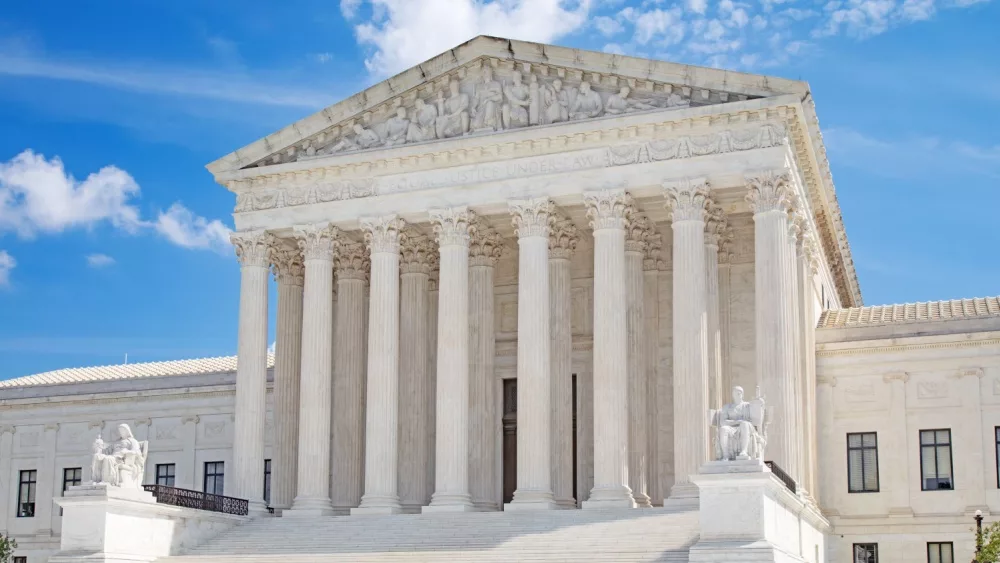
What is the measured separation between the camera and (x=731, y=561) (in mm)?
31453

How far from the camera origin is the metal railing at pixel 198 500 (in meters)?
40.7

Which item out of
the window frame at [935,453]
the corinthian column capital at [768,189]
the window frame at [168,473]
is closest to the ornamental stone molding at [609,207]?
the corinthian column capital at [768,189]

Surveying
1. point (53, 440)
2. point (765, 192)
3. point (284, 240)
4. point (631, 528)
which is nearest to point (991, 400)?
point (765, 192)

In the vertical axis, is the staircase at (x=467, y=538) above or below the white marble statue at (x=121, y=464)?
below

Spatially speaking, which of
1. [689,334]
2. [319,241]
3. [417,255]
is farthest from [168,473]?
[689,334]

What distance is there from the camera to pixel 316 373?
A: 44.6 m

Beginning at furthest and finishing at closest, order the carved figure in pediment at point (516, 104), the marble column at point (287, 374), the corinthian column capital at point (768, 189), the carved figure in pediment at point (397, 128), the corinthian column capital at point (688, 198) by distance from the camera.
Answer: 1. the marble column at point (287, 374)
2. the carved figure in pediment at point (397, 128)
3. the carved figure in pediment at point (516, 104)
4. the corinthian column capital at point (688, 198)
5. the corinthian column capital at point (768, 189)

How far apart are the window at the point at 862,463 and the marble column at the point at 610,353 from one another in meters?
8.84

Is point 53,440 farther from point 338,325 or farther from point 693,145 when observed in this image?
point 693,145

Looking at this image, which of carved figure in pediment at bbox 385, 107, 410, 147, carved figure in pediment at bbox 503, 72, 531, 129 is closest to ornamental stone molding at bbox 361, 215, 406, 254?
carved figure in pediment at bbox 385, 107, 410, 147

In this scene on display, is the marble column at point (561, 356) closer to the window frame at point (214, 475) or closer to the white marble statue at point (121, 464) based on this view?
the white marble statue at point (121, 464)

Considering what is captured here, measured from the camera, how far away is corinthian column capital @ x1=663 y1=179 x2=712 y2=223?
132 feet

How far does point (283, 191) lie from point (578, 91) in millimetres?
10971

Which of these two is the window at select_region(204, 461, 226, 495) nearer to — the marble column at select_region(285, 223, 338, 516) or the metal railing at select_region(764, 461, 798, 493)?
the marble column at select_region(285, 223, 338, 516)
